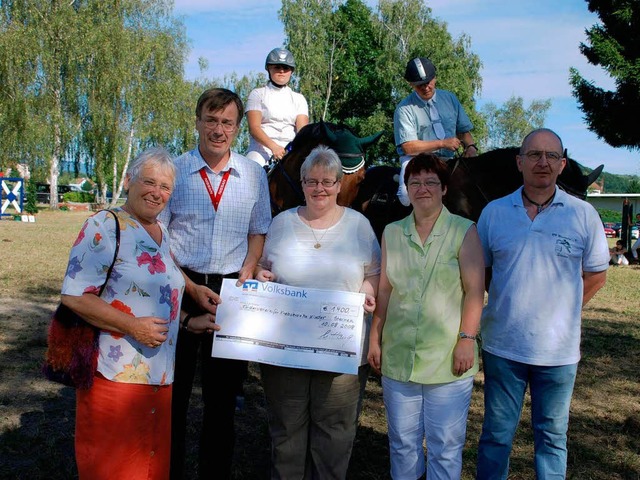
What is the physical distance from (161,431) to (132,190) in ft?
3.75

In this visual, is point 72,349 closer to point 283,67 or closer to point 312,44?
point 283,67

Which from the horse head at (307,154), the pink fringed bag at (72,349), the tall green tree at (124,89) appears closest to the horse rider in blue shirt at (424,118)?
the horse head at (307,154)

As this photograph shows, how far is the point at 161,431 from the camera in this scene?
2.71 m

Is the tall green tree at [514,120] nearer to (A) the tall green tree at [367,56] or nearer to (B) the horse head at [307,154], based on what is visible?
(A) the tall green tree at [367,56]

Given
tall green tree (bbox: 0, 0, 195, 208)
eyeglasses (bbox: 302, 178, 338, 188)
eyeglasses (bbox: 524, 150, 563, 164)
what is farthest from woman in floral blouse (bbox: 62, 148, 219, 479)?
tall green tree (bbox: 0, 0, 195, 208)

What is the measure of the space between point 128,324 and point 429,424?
5.21 ft

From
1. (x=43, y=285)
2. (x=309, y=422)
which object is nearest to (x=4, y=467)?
(x=309, y=422)

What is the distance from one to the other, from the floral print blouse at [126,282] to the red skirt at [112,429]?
0.21 ft

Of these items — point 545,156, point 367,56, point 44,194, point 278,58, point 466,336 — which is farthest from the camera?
point 44,194

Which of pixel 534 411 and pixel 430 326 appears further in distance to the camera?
pixel 534 411

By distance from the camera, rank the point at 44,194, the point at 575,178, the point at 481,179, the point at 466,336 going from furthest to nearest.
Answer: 1. the point at 44,194
2. the point at 481,179
3. the point at 575,178
4. the point at 466,336

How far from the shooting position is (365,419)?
198 inches

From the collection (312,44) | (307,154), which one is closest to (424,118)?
(307,154)

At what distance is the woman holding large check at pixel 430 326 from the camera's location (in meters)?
2.91
